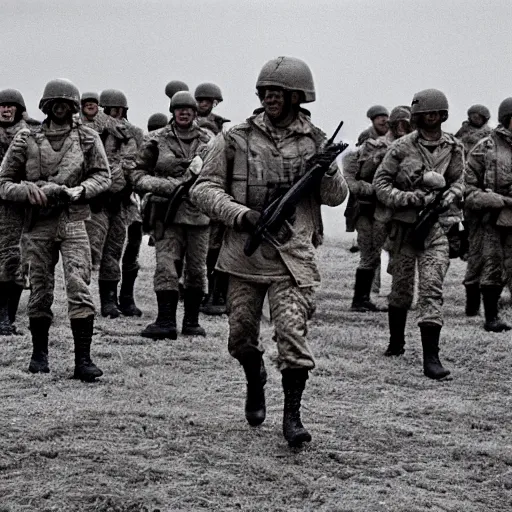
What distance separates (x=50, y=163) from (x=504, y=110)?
191 inches

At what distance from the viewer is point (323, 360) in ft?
32.3

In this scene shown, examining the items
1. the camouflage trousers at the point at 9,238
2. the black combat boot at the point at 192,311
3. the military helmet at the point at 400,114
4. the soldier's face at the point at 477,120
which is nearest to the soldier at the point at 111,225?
the camouflage trousers at the point at 9,238

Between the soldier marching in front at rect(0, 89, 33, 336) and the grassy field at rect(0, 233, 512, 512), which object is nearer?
the grassy field at rect(0, 233, 512, 512)

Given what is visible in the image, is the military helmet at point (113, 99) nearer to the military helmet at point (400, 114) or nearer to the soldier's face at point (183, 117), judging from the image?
the soldier's face at point (183, 117)

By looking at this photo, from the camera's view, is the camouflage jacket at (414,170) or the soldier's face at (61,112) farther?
the camouflage jacket at (414,170)

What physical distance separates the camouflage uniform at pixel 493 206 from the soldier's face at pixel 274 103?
4.85 metres

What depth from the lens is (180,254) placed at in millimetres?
10906

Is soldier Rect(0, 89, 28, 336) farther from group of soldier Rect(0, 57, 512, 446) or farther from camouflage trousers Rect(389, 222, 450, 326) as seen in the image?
camouflage trousers Rect(389, 222, 450, 326)

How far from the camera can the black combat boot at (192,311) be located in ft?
36.1

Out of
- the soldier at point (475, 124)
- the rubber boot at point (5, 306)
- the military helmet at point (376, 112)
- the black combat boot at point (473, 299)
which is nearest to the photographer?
the rubber boot at point (5, 306)

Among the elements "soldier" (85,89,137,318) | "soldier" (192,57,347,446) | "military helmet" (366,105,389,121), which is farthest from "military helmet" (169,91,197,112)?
"military helmet" (366,105,389,121)

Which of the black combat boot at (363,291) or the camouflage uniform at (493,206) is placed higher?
the camouflage uniform at (493,206)

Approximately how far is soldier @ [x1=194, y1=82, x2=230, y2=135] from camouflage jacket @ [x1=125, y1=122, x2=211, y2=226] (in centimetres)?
277

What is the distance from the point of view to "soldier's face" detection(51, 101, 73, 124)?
8.53 meters
